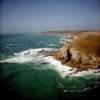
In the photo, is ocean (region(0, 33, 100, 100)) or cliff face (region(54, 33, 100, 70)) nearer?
ocean (region(0, 33, 100, 100))

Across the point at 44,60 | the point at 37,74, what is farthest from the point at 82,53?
the point at 37,74

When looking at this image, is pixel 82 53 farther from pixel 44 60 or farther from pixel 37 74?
pixel 37 74

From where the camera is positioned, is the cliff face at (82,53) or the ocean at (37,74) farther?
the cliff face at (82,53)

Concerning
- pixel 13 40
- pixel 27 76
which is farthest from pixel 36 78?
pixel 13 40

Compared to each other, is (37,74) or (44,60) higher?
(44,60)

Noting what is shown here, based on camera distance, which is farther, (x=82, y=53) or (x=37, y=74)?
(x=82, y=53)
